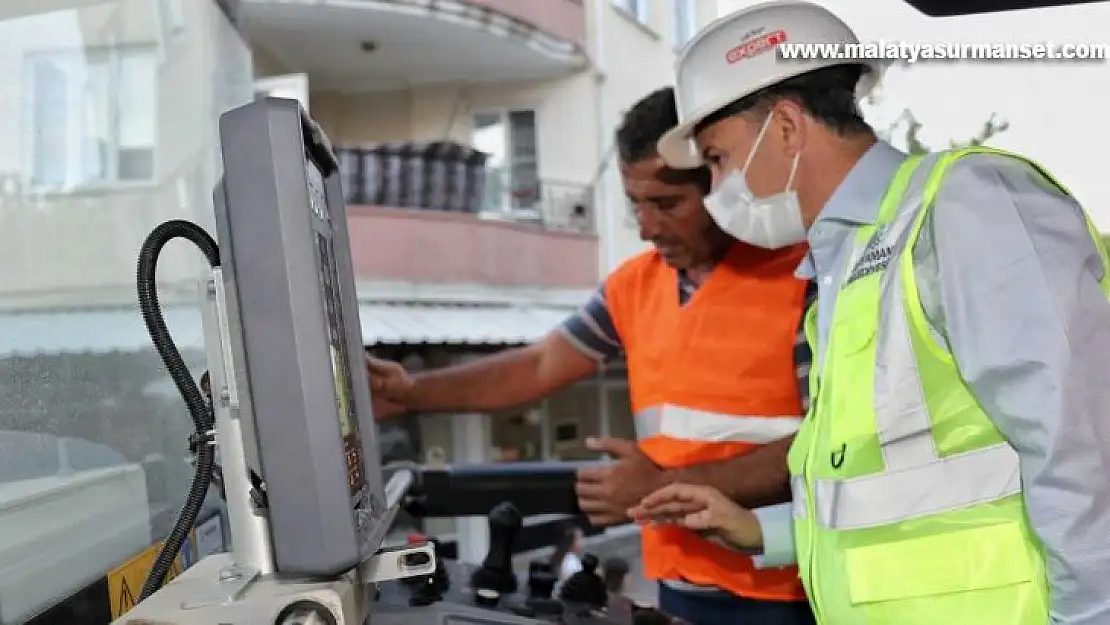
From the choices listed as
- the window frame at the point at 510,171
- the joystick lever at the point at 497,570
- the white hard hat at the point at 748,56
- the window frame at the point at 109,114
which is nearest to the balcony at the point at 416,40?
the window frame at the point at 510,171

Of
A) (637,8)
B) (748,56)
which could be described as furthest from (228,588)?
(637,8)

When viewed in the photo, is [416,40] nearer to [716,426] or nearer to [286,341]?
[716,426]

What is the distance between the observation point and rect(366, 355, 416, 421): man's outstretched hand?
1.88 meters

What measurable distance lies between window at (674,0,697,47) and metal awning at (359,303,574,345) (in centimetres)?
191

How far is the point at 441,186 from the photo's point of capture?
6.17 meters

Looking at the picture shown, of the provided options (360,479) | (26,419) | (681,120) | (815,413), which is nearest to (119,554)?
(26,419)

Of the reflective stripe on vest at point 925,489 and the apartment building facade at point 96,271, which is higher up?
the apartment building facade at point 96,271

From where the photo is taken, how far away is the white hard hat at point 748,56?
1.29 metres

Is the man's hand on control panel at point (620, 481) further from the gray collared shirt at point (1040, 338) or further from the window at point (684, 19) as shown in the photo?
the window at point (684, 19)

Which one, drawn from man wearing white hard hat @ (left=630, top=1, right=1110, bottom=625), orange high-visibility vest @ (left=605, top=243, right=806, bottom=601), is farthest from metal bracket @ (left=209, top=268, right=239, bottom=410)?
orange high-visibility vest @ (left=605, top=243, right=806, bottom=601)

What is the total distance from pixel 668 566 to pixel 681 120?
32.1 inches

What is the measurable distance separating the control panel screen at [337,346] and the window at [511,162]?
5.54m

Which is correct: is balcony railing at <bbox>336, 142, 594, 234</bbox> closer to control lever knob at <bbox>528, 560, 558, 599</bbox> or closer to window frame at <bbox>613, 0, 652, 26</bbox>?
window frame at <bbox>613, 0, 652, 26</bbox>

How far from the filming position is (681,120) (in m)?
1.42
